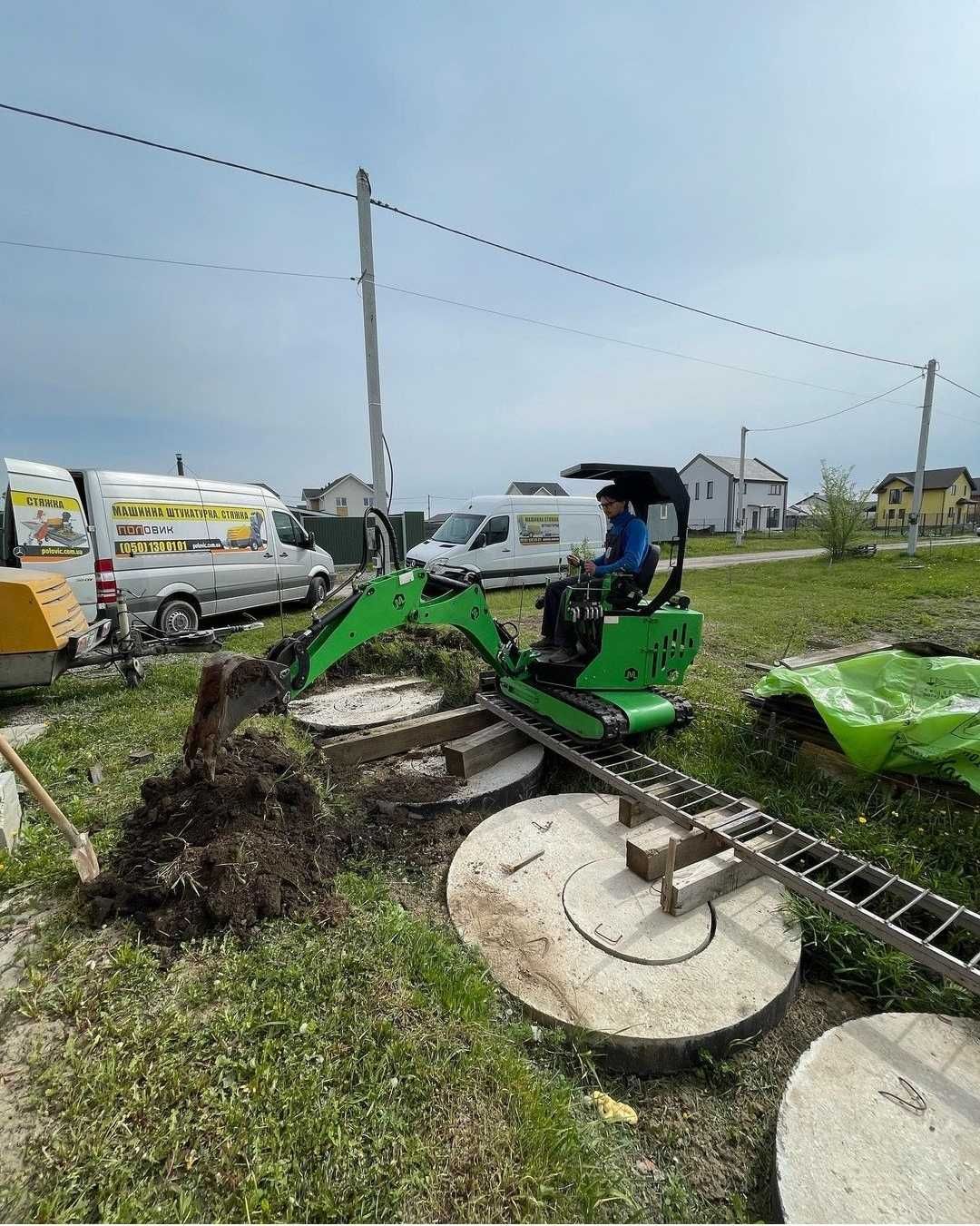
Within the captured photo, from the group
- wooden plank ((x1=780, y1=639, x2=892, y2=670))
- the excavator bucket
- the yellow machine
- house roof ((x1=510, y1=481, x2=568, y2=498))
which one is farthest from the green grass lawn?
house roof ((x1=510, y1=481, x2=568, y2=498))

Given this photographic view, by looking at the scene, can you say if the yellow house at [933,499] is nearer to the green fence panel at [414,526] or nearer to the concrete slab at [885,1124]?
the green fence panel at [414,526]

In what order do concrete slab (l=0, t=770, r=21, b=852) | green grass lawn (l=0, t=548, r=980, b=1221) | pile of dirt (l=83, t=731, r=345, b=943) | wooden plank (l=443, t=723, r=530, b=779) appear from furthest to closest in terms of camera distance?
wooden plank (l=443, t=723, r=530, b=779) < concrete slab (l=0, t=770, r=21, b=852) < pile of dirt (l=83, t=731, r=345, b=943) < green grass lawn (l=0, t=548, r=980, b=1221)

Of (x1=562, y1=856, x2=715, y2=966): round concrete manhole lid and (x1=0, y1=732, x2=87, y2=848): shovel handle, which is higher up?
(x1=0, y1=732, x2=87, y2=848): shovel handle

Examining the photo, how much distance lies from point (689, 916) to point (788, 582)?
15.7 m

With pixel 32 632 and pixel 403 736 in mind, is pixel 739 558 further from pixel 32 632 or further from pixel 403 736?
pixel 32 632

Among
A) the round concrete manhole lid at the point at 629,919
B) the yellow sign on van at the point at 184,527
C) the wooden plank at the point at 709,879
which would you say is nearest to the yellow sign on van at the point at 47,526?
the yellow sign on van at the point at 184,527

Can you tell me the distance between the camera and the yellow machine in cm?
497

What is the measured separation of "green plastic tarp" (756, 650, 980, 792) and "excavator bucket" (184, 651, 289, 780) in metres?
3.68

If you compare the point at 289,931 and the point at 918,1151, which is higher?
the point at 289,931

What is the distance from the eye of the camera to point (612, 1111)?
208cm

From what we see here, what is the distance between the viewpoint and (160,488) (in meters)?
8.38

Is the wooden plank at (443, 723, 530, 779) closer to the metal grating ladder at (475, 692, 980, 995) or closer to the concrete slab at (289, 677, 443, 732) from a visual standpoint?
the metal grating ladder at (475, 692, 980, 995)

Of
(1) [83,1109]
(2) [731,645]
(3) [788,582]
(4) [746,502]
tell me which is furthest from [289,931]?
(4) [746,502]

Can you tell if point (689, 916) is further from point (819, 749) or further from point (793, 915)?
point (819, 749)
